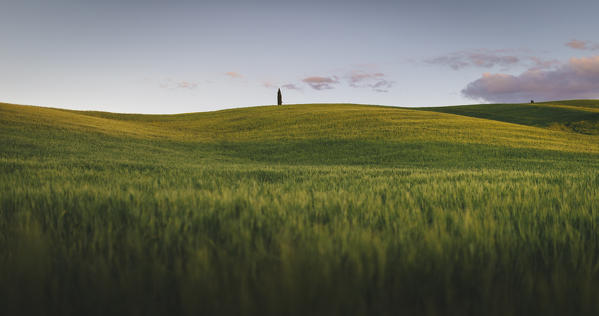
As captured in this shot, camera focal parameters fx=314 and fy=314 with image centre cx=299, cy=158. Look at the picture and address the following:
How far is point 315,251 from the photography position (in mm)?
1521

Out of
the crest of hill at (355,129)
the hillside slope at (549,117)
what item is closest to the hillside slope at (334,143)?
the crest of hill at (355,129)

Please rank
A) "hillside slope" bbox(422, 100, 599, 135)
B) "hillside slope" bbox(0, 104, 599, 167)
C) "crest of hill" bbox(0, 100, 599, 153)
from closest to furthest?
1. "hillside slope" bbox(0, 104, 599, 167)
2. "crest of hill" bbox(0, 100, 599, 153)
3. "hillside slope" bbox(422, 100, 599, 135)

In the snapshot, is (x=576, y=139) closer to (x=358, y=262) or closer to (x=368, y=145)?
(x=368, y=145)

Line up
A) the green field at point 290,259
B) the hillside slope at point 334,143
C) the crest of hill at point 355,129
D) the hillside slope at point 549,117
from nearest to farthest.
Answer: the green field at point 290,259
the hillside slope at point 334,143
the crest of hill at point 355,129
the hillside slope at point 549,117

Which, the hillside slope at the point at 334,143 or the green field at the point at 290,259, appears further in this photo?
the hillside slope at the point at 334,143

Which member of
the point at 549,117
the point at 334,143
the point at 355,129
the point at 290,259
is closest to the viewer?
the point at 290,259

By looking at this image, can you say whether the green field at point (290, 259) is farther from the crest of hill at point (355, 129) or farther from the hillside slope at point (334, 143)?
the crest of hill at point (355, 129)

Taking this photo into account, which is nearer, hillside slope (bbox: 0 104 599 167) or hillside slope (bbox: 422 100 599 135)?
hillside slope (bbox: 0 104 599 167)

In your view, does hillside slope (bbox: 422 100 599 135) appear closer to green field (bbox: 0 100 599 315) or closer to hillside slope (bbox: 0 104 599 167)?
hillside slope (bbox: 0 104 599 167)

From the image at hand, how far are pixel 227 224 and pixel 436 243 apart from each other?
130cm

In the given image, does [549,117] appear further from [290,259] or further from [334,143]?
[290,259]

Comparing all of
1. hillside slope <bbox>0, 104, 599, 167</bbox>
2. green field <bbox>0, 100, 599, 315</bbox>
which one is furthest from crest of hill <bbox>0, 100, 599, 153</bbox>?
green field <bbox>0, 100, 599, 315</bbox>

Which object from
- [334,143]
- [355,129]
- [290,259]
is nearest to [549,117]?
[355,129]

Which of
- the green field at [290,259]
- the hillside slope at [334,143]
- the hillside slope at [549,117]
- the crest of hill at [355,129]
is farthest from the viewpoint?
the hillside slope at [549,117]
